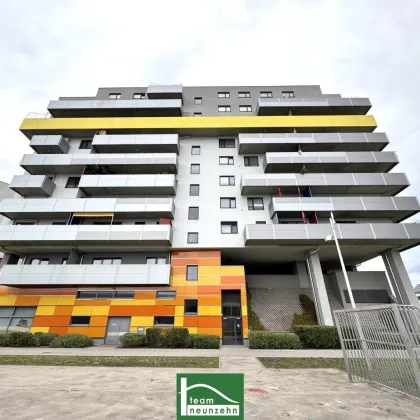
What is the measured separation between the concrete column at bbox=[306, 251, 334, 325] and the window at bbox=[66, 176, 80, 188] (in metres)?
27.2

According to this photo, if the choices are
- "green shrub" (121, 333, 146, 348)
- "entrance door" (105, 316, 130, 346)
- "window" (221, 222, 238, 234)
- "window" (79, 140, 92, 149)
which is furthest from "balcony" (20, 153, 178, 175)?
"green shrub" (121, 333, 146, 348)

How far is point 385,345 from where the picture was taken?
636 cm

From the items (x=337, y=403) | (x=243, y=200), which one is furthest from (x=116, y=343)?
(x=337, y=403)

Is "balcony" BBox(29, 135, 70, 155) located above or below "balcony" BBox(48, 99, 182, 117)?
below

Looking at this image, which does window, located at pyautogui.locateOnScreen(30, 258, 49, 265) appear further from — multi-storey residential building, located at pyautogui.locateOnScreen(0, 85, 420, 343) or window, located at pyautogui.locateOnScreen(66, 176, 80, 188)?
window, located at pyautogui.locateOnScreen(66, 176, 80, 188)

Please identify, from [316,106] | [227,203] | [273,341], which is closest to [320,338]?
[273,341]

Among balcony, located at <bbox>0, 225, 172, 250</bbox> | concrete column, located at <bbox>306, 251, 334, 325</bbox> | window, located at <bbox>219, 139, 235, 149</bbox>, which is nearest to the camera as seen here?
concrete column, located at <bbox>306, 251, 334, 325</bbox>

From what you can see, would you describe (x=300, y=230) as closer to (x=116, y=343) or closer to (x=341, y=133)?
(x=341, y=133)

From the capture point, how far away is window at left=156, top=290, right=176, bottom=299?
21250 mm

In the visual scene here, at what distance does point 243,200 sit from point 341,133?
14429 mm

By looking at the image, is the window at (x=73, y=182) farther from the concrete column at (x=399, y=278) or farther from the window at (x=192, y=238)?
the concrete column at (x=399, y=278)

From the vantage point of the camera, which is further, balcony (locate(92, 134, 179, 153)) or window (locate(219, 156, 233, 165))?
window (locate(219, 156, 233, 165))

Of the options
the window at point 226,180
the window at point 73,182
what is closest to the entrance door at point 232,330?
the window at point 226,180

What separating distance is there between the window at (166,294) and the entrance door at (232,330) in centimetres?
518
